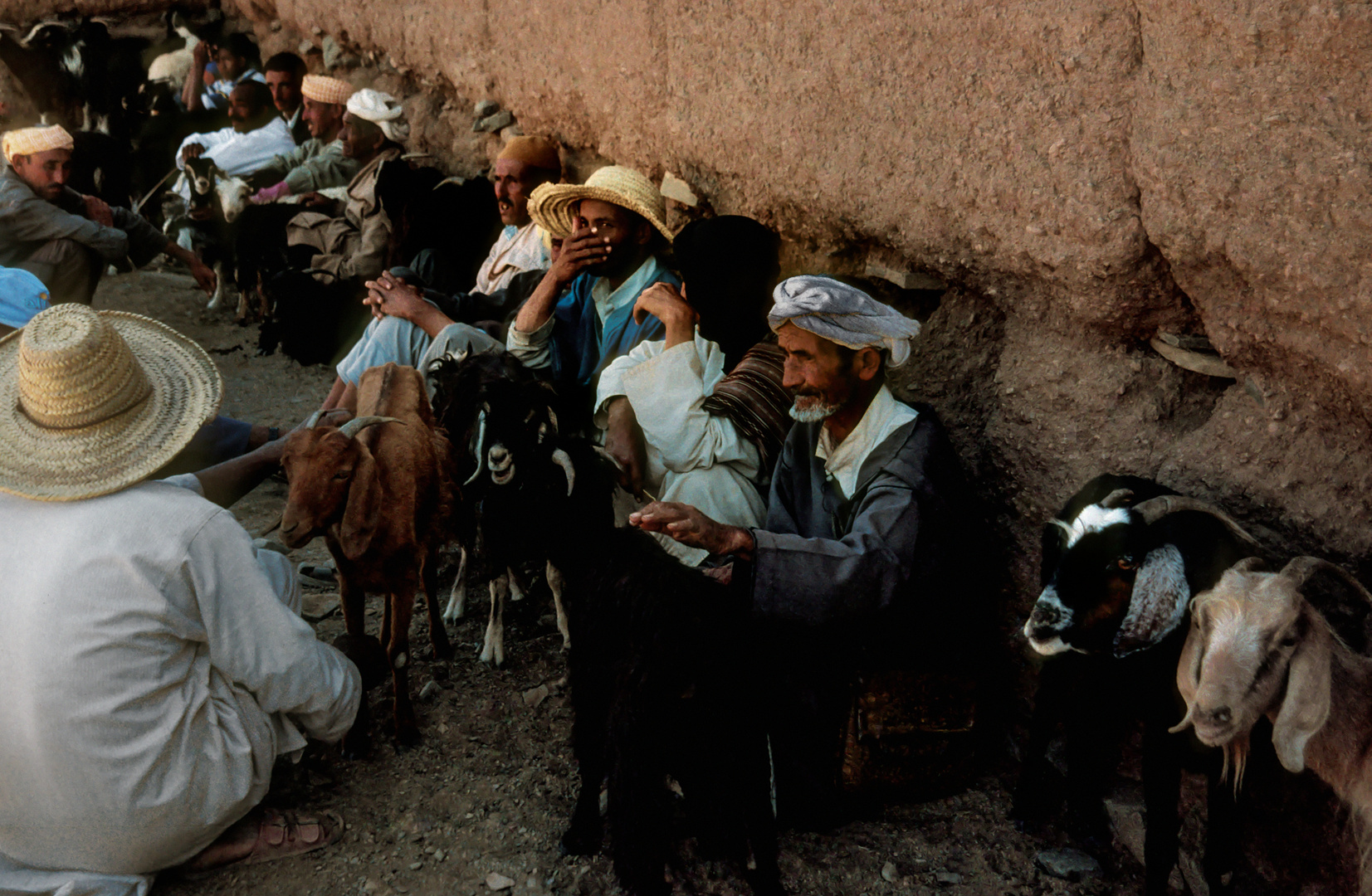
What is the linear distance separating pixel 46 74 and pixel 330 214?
6.07 meters

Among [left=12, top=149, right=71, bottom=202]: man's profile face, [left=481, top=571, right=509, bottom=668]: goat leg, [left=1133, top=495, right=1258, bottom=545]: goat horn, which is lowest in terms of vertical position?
[left=481, top=571, right=509, bottom=668]: goat leg

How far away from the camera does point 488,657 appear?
3.98m

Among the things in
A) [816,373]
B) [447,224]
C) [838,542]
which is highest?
[816,373]

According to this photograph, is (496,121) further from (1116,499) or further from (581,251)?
(1116,499)

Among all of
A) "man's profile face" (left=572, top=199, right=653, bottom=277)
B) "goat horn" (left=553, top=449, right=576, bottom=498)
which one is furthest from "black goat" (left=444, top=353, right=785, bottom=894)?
"man's profile face" (left=572, top=199, right=653, bottom=277)

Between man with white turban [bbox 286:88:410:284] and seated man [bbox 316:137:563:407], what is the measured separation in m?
0.97

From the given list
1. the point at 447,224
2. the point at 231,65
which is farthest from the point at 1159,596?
the point at 231,65

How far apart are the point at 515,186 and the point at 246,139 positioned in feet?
13.7

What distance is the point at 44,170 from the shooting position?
6457 millimetres

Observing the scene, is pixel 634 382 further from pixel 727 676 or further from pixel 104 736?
pixel 104 736

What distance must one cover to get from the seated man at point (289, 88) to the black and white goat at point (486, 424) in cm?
565

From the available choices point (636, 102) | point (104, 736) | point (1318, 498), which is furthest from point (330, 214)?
point (1318, 498)

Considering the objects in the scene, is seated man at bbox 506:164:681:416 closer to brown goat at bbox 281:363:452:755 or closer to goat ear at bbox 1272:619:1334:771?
brown goat at bbox 281:363:452:755

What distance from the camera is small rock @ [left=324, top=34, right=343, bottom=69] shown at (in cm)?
825
